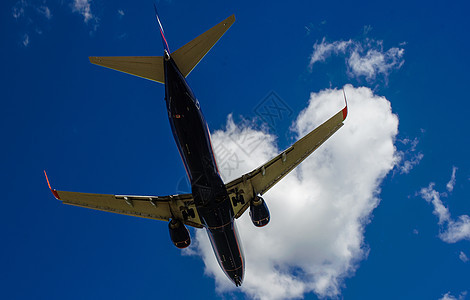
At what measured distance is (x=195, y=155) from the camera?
19953 mm

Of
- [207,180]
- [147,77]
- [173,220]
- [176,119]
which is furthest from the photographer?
[173,220]

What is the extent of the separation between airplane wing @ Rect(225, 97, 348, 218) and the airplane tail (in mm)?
8743

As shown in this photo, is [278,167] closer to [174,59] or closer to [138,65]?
[174,59]

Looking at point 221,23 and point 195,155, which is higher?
point 221,23

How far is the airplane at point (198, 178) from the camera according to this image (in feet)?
61.9

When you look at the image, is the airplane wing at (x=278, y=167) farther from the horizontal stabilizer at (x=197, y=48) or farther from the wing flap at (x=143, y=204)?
the horizontal stabilizer at (x=197, y=48)

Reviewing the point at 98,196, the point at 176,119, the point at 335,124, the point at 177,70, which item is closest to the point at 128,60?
the point at 177,70

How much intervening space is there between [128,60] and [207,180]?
28.1 ft

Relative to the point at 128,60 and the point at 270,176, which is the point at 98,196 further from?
the point at 270,176

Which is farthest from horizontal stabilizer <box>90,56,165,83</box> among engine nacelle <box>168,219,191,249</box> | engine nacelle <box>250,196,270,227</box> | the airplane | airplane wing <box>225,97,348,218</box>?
engine nacelle <box>250,196,270,227</box>

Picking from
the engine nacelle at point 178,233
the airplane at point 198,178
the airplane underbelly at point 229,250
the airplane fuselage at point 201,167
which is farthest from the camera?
the engine nacelle at point 178,233

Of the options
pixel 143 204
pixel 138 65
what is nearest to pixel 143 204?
pixel 143 204

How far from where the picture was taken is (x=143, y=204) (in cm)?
2512

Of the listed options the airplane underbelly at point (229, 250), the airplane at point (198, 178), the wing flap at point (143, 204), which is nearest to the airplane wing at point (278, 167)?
the airplane at point (198, 178)
